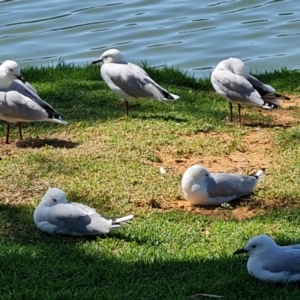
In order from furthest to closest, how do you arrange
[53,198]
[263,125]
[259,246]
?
[263,125]
[53,198]
[259,246]

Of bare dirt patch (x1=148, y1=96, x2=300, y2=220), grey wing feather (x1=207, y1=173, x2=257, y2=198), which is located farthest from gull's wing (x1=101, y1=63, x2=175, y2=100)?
grey wing feather (x1=207, y1=173, x2=257, y2=198)

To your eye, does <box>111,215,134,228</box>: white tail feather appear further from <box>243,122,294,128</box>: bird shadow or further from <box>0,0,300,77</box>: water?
<box>0,0,300,77</box>: water

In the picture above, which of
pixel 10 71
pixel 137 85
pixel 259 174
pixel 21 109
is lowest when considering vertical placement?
pixel 259 174

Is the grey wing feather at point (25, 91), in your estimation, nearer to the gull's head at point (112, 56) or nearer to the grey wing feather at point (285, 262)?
the gull's head at point (112, 56)

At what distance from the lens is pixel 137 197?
7070 millimetres

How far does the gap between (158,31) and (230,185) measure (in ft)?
28.8

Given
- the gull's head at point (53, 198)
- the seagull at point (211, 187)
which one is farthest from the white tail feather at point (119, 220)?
the seagull at point (211, 187)

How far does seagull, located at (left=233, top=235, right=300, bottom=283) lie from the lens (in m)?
5.28

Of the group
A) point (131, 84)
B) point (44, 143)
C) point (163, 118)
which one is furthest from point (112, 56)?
point (44, 143)

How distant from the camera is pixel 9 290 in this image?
5.25 meters

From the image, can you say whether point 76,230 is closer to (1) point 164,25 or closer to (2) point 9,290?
(2) point 9,290

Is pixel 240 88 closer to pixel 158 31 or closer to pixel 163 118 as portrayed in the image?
pixel 163 118

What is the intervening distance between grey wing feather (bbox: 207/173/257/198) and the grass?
118mm

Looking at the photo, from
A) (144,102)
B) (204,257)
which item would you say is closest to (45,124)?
(144,102)
